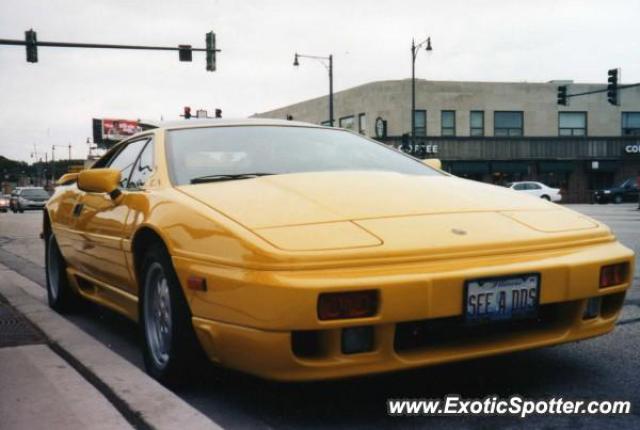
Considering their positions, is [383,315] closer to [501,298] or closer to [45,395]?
[501,298]

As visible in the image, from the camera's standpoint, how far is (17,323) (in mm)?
5027

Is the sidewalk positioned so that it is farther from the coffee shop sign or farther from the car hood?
the coffee shop sign

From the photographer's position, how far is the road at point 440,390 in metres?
2.88

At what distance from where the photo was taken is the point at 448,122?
42656mm

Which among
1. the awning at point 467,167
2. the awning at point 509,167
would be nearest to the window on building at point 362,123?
the awning at point 467,167

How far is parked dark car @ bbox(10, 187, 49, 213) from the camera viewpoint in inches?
1569

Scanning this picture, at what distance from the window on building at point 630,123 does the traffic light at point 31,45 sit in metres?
36.0

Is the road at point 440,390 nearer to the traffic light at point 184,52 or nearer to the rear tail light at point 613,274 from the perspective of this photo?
the rear tail light at point 613,274

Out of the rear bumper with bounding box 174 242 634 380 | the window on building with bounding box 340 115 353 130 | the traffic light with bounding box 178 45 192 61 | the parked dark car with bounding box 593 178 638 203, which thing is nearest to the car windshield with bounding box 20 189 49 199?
the window on building with bounding box 340 115 353 130

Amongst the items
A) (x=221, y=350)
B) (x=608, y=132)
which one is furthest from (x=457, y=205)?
(x=608, y=132)

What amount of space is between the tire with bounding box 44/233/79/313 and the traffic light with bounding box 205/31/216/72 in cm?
1614

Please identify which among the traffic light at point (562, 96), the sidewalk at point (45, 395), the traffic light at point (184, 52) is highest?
the traffic light at point (184, 52)

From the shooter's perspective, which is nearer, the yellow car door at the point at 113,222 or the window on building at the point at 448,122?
the yellow car door at the point at 113,222

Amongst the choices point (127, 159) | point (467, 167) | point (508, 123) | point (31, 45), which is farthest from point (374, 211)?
point (508, 123)
